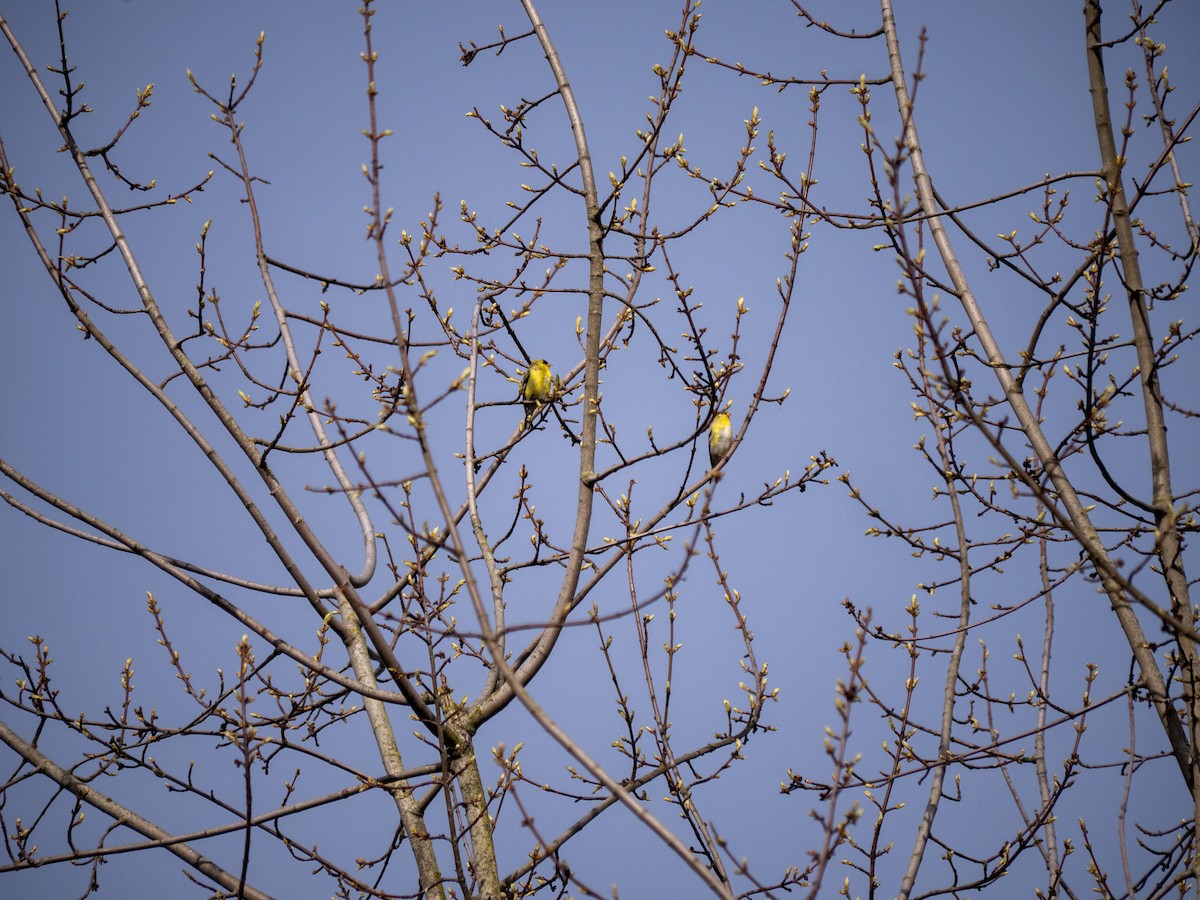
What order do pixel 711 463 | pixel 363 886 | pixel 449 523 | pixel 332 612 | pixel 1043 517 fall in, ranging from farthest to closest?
pixel 711 463
pixel 1043 517
pixel 332 612
pixel 363 886
pixel 449 523

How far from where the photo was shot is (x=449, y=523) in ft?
5.58

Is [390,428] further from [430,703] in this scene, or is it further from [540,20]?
[540,20]

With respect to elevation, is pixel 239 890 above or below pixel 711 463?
below

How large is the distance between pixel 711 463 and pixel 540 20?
1.96 m

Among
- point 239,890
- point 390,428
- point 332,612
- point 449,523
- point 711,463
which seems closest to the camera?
point 449,523

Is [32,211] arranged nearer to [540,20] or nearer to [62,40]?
[62,40]


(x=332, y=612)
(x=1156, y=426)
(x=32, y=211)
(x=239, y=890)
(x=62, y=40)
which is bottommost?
(x=239, y=890)

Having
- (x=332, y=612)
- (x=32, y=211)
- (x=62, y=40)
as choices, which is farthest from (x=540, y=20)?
(x=332, y=612)

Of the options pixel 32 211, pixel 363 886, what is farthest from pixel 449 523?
Answer: pixel 32 211

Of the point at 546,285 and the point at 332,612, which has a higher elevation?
the point at 546,285

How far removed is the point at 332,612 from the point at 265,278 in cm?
Result: 116

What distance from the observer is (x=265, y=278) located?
332 centimetres

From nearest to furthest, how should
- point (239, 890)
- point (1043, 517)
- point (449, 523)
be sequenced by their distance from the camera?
point (449, 523), point (239, 890), point (1043, 517)

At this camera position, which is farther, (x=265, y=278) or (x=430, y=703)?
(x=265, y=278)
